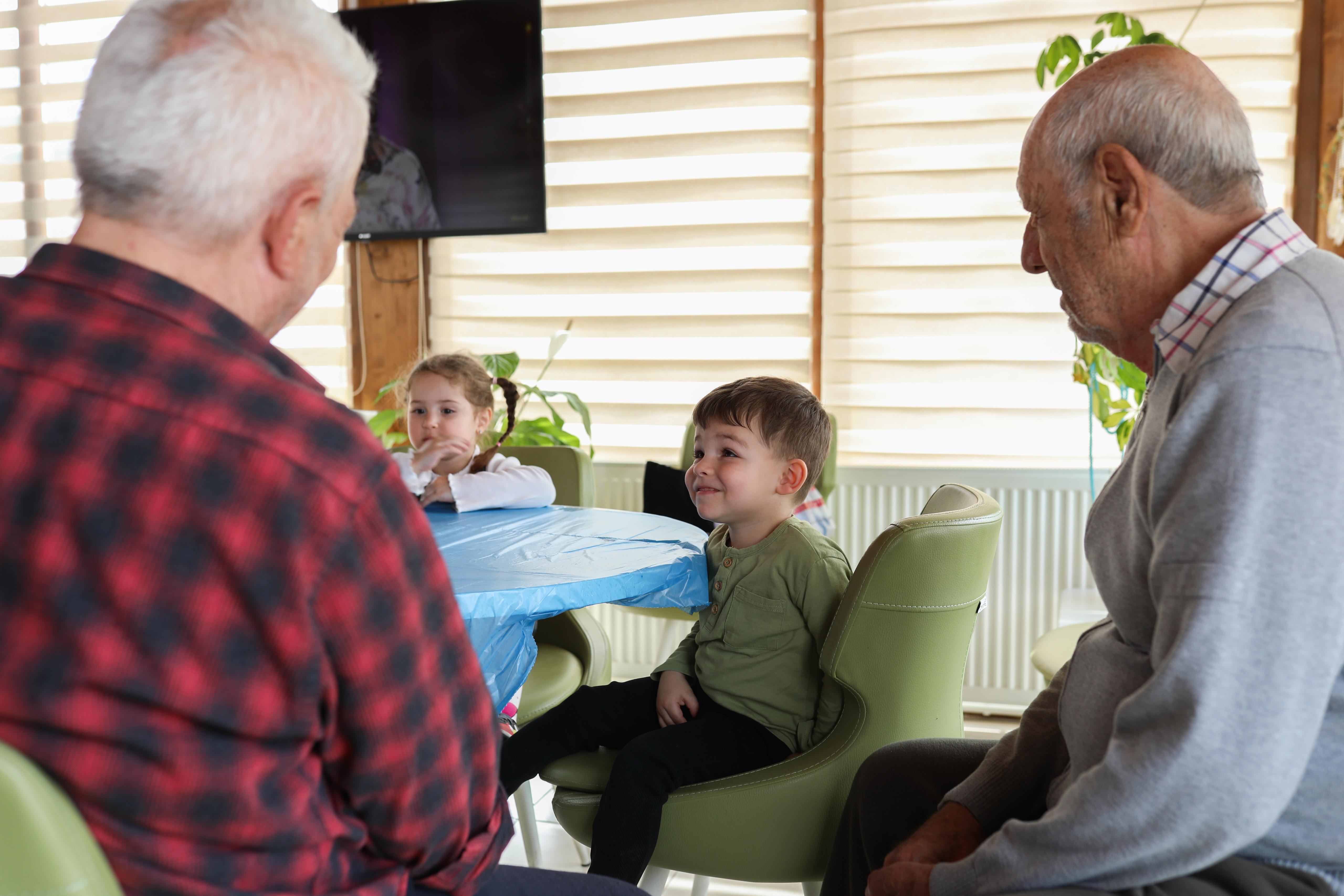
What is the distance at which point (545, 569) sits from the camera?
5.16 feet

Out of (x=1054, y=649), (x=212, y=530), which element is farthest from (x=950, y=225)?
(x=212, y=530)

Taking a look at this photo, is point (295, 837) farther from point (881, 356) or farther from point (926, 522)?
point (881, 356)

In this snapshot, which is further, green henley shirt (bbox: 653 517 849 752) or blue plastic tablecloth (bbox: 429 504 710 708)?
green henley shirt (bbox: 653 517 849 752)

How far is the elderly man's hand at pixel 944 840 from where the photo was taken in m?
1.12

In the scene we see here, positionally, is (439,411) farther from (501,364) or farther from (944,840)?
(944,840)

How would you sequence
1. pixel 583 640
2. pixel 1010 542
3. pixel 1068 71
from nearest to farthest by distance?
pixel 583 640 → pixel 1068 71 → pixel 1010 542

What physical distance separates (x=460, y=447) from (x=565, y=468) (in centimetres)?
33

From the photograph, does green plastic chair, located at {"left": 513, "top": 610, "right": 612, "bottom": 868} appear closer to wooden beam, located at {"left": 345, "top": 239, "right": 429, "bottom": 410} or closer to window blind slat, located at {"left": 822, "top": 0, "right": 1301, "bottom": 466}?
window blind slat, located at {"left": 822, "top": 0, "right": 1301, "bottom": 466}

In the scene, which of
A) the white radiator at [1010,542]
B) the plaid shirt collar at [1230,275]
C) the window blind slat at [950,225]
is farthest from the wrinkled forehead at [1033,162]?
the window blind slat at [950,225]

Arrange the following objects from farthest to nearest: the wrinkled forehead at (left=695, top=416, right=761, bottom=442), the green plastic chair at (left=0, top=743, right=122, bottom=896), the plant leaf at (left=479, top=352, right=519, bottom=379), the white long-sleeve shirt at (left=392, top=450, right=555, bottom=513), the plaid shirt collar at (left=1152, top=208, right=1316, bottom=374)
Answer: the plant leaf at (left=479, top=352, right=519, bottom=379)
the white long-sleeve shirt at (left=392, top=450, right=555, bottom=513)
the wrinkled forehead at (left=695, top=416, right=761, bottom=442)
the plaid shirt collar at (left=1152, top=208, right=1316, bottom=374)
the green plastic chair at (left=0, top=743, right=122, bottom=896)

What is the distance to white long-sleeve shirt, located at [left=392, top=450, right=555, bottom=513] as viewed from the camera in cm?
225

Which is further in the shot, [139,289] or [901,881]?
[901,881]

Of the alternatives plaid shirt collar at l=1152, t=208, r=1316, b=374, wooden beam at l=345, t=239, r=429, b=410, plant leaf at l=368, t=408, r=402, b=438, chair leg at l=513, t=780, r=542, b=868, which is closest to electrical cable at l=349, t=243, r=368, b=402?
wooden beam at l=345, t=239, r=429, b=410

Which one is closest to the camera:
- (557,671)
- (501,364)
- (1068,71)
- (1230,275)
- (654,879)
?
(1230,275)
